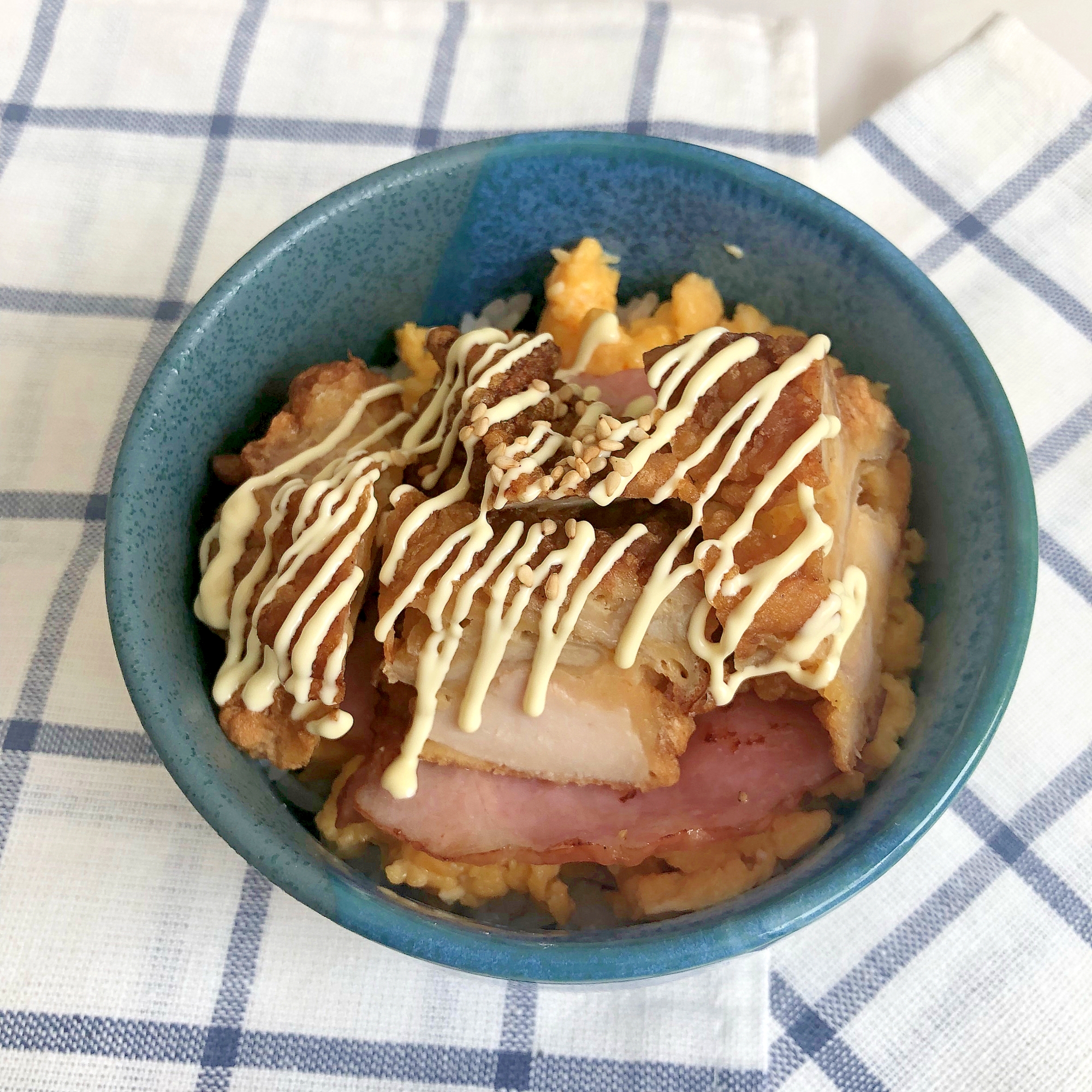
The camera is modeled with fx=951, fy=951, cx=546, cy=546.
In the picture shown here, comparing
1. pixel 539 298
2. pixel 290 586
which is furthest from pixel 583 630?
pixel 539 298

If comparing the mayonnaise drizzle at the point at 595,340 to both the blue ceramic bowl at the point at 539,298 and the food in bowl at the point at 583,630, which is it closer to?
the food in bowl at the point at 583,630

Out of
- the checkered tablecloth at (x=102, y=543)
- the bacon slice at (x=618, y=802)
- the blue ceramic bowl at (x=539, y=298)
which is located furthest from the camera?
the checkered tablecloth at (x=102, y=543)

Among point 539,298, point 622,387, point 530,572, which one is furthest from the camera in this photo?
point 539,298

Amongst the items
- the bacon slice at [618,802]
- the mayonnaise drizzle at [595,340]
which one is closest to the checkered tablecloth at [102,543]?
the bacon slice at [618,802]

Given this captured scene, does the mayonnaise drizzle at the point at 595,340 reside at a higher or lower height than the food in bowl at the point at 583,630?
higher

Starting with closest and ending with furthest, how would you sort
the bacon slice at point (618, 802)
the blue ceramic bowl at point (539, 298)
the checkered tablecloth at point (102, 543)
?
1. the blue ceramic bowl at point (539, 298)
2. the bacon slice at point (618, 802)
3. the checkered tablecloth at point (102, 543)

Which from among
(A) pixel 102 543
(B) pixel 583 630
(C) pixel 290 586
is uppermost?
(B) pixel 583 630

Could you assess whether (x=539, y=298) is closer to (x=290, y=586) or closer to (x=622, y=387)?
(x=622, y=387)

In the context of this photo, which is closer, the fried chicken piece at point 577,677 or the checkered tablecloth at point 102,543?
the fried chicken piece at point 577,677

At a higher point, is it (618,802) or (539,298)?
(539,298)
